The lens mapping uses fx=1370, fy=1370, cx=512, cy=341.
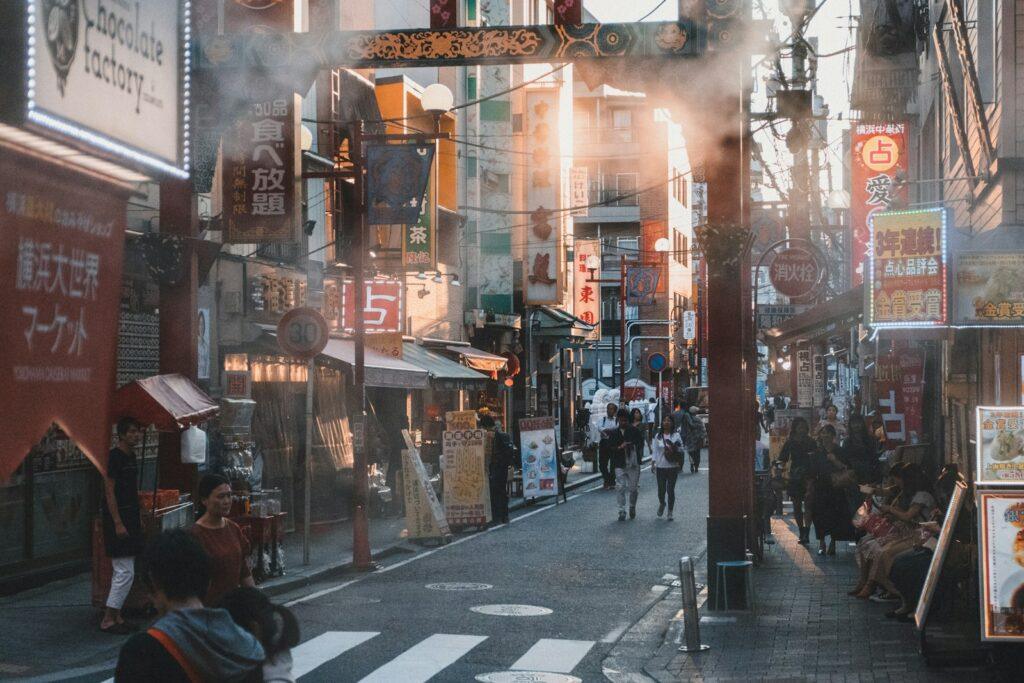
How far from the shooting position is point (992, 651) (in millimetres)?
9945

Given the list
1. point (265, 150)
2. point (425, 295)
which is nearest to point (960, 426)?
point (265, 150)

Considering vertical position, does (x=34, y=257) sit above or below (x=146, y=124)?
below

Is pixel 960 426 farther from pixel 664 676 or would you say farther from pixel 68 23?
pixel 68 23

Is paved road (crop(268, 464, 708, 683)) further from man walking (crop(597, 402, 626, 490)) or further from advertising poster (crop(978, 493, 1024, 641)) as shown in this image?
man walking (crop(597, 402, 626, 490))

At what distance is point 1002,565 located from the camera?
9820mm

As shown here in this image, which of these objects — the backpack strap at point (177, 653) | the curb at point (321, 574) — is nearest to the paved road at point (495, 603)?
the curb at point (321, 574)

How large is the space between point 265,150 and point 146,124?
47.3 feet

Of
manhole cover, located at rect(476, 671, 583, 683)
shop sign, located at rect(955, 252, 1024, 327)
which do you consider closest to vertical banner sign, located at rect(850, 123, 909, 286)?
shop sign, located at rect(955, 252, 1024, 327)

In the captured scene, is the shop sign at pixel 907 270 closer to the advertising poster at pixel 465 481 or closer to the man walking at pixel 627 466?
the advertising poster at pixel 465 481

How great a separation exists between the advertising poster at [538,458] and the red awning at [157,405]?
13.9 metres

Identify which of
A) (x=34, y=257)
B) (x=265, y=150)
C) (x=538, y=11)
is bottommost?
(x=34, y=257)

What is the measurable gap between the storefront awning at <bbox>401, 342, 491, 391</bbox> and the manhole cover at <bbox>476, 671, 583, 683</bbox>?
14524mm

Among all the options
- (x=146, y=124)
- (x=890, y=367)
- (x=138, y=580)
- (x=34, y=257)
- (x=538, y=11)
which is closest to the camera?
(x=34, y=257)

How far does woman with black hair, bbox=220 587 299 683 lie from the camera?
491 cm
